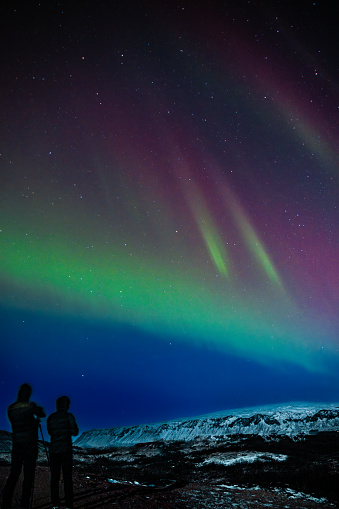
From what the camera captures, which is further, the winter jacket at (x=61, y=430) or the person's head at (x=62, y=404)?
the person's head at (x=62, y=404)

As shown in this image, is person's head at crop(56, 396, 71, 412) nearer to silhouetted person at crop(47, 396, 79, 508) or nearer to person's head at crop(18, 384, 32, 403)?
silhouetted person at crop(47, 396, 79, 508)

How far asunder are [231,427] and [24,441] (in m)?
104

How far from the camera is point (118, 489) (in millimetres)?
10227

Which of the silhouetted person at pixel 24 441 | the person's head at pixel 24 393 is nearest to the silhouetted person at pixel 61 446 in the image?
the silhouetted person at pixel 24 441

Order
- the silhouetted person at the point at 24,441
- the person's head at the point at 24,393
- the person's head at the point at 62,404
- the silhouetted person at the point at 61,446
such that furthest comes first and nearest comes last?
the person's head at the point at 62,404 → the person's head at the point at 24,393 → the silhouetted person at the point at 61,446 → the silhouetted person at the point at 24,441

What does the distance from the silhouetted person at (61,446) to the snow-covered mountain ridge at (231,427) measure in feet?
225

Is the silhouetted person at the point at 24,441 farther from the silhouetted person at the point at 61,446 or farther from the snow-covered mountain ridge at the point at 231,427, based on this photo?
the snow-covered mountain ridge at the point at 231,427

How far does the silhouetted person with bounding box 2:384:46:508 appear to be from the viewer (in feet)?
20.5

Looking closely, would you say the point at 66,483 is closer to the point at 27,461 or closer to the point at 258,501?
the point at 27,461

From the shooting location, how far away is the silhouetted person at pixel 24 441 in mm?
6238

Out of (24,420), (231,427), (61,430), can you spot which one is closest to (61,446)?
(61,430)

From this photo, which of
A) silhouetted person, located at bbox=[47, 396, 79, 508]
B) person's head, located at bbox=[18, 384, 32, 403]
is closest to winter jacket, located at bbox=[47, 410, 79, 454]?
silhouetted person, located at bbox=[47, 396, 79, 508]

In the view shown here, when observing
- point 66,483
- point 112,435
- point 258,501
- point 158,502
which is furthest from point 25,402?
point 112,435

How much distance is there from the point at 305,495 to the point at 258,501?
2.85 meters
